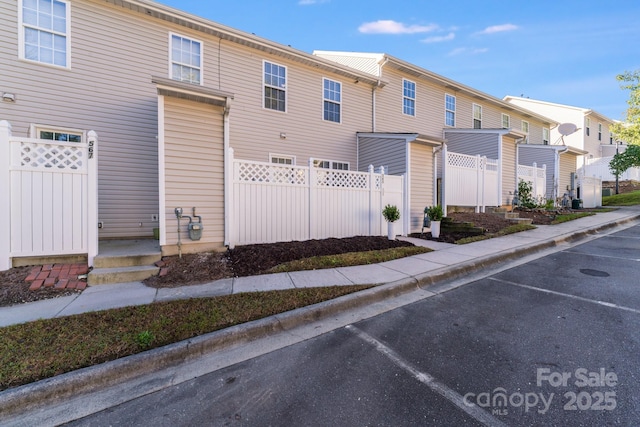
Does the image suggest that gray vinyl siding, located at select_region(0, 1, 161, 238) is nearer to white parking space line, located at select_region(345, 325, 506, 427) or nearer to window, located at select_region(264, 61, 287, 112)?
window, located at select_region(264, 61, 287, 112)

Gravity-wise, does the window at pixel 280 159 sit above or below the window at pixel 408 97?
below

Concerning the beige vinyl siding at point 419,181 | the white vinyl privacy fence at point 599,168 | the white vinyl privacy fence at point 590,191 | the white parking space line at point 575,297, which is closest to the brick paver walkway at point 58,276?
the white parking space line at point 575,297

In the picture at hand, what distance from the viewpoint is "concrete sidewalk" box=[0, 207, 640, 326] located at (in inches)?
150

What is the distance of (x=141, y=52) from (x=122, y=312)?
7605mm

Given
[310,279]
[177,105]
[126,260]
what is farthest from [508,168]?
[126,260]

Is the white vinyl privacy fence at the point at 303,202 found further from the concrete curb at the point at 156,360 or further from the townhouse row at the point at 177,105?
the concrete curb at the point at 156,360

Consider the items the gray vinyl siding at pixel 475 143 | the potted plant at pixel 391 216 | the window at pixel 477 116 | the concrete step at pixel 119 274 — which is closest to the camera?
the concrete step at pixel 119 274

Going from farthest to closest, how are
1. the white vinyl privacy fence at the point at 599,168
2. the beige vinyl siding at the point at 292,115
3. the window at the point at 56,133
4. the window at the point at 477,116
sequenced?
1. the white vinyl privacy fence at the point at 599,168
2. the window at the point at 477,116
3. the beige vinyl siding at the point at 292,115
4. the window at the point at 56,133

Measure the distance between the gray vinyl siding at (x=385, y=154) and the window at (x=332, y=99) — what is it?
58.6 inches

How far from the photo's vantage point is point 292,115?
10.2 metres

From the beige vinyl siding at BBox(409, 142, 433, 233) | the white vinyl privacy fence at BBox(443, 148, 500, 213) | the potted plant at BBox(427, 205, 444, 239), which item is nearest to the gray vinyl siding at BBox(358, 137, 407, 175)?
the beige vinyl siding at BBox(409, 142, 433, 233)

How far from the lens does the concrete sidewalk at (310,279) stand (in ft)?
12.5

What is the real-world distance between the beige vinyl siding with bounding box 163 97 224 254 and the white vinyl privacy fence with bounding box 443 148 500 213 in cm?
843

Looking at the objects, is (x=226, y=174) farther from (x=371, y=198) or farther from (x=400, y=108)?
(x=400, y=108)
